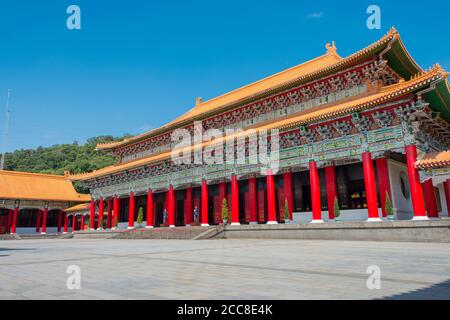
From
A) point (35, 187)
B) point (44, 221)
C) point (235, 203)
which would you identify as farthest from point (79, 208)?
point (235, 203)

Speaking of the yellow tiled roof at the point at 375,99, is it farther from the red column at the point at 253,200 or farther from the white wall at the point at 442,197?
the white wall at the point at 442,197

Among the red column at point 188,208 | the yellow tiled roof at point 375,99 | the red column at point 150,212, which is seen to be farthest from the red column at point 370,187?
the red column at point 150,212

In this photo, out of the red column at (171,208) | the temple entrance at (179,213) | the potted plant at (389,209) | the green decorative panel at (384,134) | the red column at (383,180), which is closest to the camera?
the green decorative panel at (384,134)

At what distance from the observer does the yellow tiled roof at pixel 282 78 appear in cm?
1784

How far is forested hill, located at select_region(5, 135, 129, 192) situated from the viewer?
278 feet

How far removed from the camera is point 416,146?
50.6ft

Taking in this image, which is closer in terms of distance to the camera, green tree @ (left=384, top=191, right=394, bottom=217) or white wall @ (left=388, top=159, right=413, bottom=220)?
green tree @ (left=384, top=191, right=394, bottom=217)

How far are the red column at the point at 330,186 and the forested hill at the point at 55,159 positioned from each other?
71.0m

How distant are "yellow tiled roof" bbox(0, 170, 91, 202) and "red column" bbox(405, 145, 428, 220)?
40526 millimetres

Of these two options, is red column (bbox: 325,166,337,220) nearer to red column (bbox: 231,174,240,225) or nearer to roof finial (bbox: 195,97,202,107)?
red column (bbox: 231,174,240,225)

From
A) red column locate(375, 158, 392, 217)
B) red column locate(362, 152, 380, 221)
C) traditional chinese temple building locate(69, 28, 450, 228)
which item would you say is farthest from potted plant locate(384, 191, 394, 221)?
red column locate(375, 158, 392, 217)

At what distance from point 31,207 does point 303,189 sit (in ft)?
115

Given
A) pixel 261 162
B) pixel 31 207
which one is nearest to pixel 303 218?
pixel 261 162

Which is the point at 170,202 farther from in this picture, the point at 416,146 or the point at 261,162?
the point at 416,146
